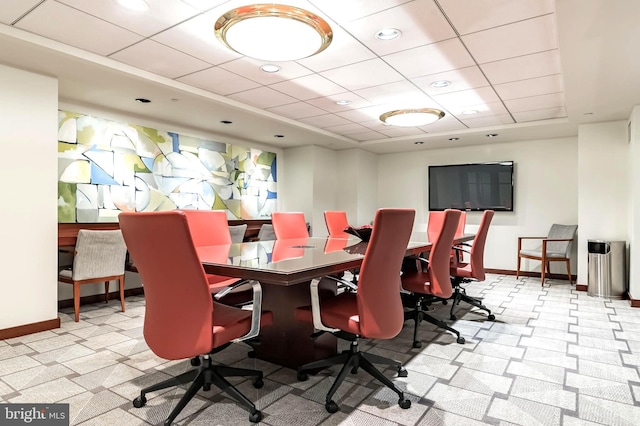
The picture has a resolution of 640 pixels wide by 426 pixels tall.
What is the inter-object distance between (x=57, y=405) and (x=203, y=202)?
4.36m

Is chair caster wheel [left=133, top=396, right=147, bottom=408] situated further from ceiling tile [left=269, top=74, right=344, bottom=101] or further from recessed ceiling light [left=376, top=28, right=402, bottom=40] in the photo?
ceiling tile [left=269, top=74, right=344, bottom=101]

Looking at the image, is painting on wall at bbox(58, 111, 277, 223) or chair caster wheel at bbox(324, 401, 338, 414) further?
painting on wall at bbox(58, 111, 277, 223)

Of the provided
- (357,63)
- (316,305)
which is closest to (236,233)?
(357,63)

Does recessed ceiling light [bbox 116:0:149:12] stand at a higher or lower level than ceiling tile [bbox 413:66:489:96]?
lower

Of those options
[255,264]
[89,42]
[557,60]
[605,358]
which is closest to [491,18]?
[557,60]

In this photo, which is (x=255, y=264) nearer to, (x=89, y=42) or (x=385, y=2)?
(x=385, y=2)

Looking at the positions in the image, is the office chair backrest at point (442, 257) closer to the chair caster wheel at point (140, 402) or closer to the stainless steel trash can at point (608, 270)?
the chair caster wheel at point (140, 402)

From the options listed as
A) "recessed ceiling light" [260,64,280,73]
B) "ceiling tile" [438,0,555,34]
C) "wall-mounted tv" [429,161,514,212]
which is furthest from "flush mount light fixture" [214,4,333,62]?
"wall-mounted tv" [429,161,514,212]

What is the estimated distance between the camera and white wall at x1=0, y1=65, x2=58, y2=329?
349cm

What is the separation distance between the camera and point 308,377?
2533 mm

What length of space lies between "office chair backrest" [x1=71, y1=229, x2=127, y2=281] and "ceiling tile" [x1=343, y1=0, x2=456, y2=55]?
3.02 m

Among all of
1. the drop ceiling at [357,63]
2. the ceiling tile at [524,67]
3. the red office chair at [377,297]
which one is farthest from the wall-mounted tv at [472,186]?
the red office chair at [377,297]

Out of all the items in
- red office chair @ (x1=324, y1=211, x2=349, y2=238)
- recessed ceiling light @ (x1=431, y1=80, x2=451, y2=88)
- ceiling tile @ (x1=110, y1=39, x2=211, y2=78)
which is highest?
recessed ceiling light @ (x1=431, y1=80, x2=451, y2=88)

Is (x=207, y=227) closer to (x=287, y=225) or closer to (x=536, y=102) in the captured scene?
(x=287, y=225)
